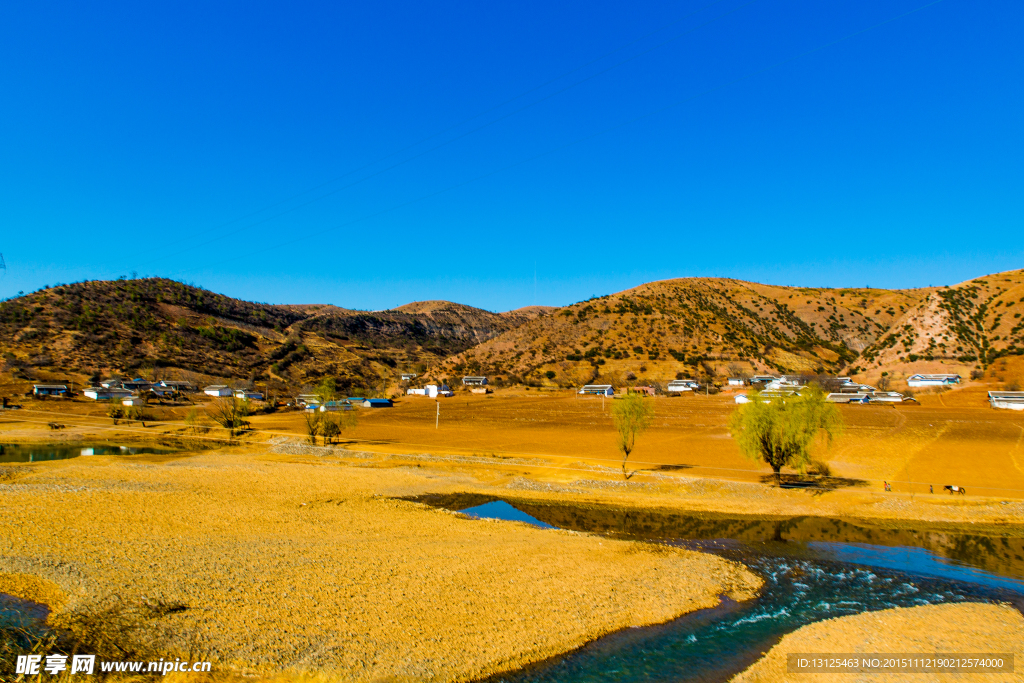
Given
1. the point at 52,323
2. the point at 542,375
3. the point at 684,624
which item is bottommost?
the point at 684,624

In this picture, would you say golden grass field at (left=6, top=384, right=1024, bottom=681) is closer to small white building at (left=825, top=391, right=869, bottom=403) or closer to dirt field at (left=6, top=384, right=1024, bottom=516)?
dirt field at (left=6, top=384, right=1024, bottom=516)

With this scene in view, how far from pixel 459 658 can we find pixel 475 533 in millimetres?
9759

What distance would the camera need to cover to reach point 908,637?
14.0 m

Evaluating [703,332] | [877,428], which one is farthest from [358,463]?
[703,332]

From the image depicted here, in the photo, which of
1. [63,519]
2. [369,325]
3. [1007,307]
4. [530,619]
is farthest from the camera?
[369,325]

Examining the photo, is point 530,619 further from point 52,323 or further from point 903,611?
point 52,323

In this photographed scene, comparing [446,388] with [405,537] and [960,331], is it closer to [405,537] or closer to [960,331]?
[405,537]

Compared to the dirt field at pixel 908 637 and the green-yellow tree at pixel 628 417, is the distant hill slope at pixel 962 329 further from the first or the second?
the dirt field at pixel 908 637

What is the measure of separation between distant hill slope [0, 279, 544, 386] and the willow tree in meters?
98.5

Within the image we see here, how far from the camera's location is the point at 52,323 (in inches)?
3991

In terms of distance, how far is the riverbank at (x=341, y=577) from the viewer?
42.7 ft

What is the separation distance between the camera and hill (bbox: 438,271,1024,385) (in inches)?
3711

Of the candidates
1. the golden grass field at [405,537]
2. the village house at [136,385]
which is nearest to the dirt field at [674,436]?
the golden grass field at [405,537]

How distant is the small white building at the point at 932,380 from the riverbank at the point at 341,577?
81790 millimetres
